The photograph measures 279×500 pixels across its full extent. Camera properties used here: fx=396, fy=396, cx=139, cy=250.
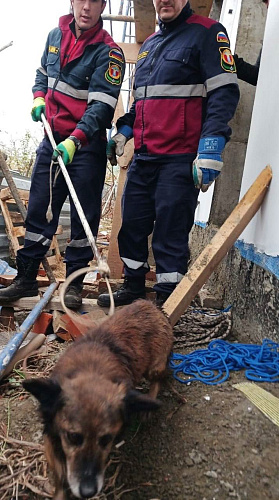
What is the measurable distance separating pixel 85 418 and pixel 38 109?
8.77 feet

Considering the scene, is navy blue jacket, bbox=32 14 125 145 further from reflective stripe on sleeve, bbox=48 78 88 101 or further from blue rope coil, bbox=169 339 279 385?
blue rope coil, bbox=169 339 279 385

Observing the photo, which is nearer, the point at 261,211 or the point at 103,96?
the point at 261,211

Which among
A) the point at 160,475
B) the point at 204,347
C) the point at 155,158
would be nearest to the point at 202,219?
the point at 155,158

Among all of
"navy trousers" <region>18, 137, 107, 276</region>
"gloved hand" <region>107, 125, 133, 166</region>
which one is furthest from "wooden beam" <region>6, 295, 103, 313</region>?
"gloved hand" <region>107, 125, 133, 166</region>

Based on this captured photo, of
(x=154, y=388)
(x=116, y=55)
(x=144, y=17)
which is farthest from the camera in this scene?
(x=144, y=17)

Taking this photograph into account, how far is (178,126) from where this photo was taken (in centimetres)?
283

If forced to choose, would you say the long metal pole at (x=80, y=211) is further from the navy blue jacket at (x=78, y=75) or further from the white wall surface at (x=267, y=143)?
the white wall surface at (x=267, y=143)

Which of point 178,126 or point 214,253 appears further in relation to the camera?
point 178,126

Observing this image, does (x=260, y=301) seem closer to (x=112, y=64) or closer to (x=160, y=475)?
(x=160, y=475)

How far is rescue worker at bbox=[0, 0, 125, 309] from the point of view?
3148 millimetres

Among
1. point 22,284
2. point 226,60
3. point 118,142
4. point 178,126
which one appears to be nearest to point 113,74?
point 118,142

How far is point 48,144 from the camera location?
10.6 feet

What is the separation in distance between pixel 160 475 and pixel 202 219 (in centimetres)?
361

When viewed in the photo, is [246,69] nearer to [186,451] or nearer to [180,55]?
[180,55]
